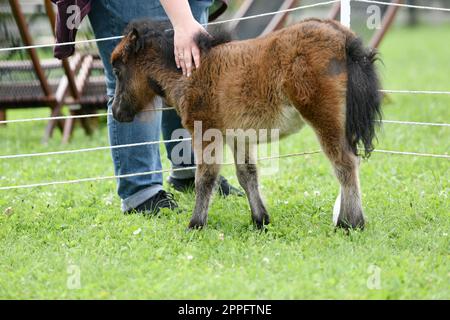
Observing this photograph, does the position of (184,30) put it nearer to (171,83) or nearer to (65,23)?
(171,83)

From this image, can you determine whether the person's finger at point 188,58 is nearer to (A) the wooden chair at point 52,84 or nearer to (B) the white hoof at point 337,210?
(B) the white hoof at point 337,210

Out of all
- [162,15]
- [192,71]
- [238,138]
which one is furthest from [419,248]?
[162,15]

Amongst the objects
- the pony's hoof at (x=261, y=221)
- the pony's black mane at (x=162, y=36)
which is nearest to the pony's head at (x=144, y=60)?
the pony's black mane at (x=162, y=36)

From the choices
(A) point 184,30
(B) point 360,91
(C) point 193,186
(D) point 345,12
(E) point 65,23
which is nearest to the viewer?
(B) point 360,91

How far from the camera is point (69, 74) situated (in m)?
6.77

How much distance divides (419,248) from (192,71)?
1.61m

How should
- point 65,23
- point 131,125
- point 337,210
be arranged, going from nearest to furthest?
point 337,210, point 65,23, point 131,125

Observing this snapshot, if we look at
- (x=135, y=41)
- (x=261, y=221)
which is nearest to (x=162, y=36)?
(x=135, y=41)

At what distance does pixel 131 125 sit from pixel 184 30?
37.0 inches

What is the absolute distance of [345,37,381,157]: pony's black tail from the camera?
3.54 meters

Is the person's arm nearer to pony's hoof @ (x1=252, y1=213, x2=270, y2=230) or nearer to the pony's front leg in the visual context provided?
the pony's front leg

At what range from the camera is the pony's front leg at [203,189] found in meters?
3.92

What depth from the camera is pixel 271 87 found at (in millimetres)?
3617

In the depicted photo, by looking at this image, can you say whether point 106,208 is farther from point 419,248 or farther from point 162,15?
point 419,248
